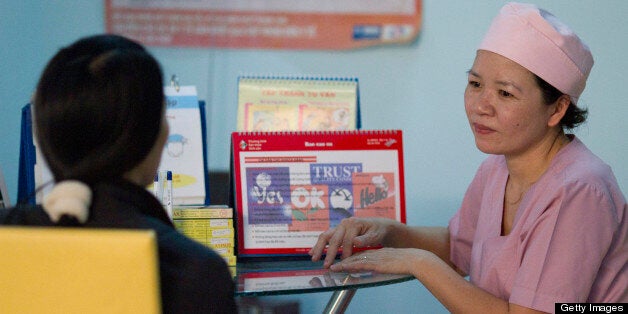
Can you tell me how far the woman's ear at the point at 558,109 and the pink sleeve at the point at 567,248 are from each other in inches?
7.8

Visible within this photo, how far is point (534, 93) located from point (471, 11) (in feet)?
6.30

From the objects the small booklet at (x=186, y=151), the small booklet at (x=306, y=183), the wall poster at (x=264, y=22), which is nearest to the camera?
the small booklet at (x=306, y=183)

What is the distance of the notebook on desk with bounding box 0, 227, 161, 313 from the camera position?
1.15 m

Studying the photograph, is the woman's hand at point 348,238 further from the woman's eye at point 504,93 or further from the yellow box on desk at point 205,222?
the woman's eye at point 504,93

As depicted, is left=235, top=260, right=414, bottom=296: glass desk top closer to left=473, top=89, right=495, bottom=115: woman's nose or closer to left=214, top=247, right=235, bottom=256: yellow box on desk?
left=214, top=247, right=235, bottom=256: yellow box on desk

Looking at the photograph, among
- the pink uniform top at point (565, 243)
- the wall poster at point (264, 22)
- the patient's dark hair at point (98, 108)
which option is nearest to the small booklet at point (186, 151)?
the pink uniform top at point (565, 243)

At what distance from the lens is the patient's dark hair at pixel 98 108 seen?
1187mm

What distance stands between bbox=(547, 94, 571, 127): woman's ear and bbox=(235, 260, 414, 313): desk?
47cm

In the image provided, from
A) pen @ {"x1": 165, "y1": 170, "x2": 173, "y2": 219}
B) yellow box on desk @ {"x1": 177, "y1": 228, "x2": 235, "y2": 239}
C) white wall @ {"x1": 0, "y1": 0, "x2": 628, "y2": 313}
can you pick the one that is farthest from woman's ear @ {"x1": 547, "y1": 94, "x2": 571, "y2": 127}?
white wall @ {"x1": 0, "y1": 0, "x2": 628, "y2": 313}

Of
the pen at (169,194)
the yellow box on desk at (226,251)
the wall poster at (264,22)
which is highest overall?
the wall poster at (264,22)

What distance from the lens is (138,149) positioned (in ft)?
4.06

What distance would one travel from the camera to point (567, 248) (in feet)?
5.95

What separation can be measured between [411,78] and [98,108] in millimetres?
2794

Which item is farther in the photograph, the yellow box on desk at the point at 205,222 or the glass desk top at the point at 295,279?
the yellow box on desk at the point at 205,222
